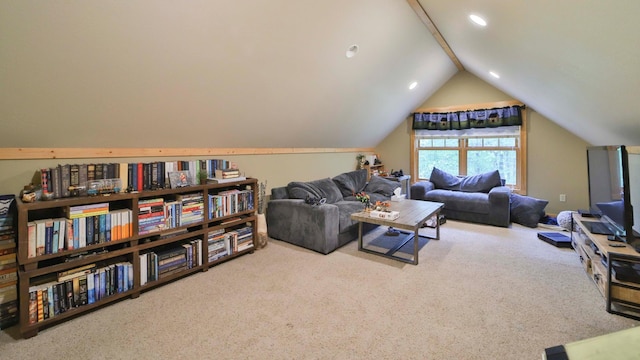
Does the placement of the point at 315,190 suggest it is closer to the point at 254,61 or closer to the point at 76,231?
the point at 254,61

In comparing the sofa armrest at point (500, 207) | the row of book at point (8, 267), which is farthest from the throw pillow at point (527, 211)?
the row of book at point (8, 267)

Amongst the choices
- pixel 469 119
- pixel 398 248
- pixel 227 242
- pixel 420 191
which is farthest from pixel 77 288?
pixel 469 119

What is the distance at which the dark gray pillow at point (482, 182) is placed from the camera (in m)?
4.82

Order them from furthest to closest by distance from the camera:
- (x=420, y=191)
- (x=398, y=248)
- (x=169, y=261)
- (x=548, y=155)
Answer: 1. (x=420, y=191)
2. (x=548, y=155)
3. (x=398, y=248)
4. (x=169, y=261)

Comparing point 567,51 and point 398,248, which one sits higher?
point 567,51

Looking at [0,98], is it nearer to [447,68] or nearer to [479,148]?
[447,68]

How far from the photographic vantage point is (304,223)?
3430 mm

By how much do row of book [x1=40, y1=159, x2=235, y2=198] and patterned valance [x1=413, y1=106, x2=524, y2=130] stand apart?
446 centimetres

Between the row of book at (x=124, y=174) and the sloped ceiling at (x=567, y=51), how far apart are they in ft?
9.89

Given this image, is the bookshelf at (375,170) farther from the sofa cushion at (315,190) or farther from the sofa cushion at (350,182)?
the sofa cushion at (315,190)

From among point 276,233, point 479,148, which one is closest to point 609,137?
point 479,148

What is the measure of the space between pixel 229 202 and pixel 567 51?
10.9ft

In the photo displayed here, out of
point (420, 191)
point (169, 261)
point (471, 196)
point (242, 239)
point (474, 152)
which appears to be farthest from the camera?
point (474, 152)

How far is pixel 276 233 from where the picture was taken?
12.5ft
